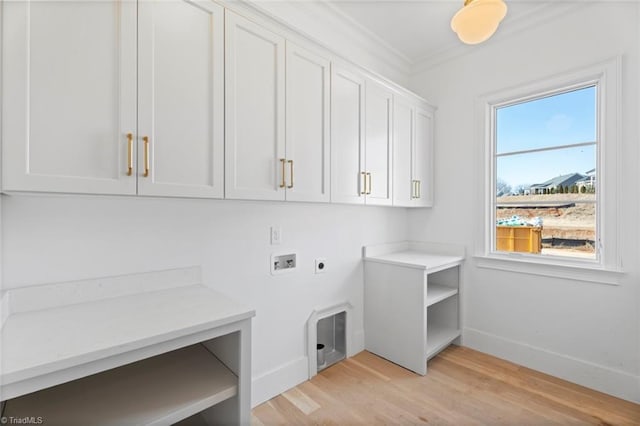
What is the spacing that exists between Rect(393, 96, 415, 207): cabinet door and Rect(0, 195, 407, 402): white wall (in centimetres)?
31

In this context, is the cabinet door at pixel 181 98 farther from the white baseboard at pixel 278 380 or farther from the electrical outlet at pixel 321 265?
the white baseboard at pixel 278 380

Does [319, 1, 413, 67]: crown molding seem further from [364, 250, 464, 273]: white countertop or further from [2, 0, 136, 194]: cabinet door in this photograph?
[364, 250, 464, 273]: white countertop

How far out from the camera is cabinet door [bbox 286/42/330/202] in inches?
66.0

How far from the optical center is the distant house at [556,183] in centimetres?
222

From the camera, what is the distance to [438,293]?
2.54 m

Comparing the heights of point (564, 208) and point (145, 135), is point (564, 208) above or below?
below

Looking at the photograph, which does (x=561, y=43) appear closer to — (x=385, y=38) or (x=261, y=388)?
(x=385, y=38)

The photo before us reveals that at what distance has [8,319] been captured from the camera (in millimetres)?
1105

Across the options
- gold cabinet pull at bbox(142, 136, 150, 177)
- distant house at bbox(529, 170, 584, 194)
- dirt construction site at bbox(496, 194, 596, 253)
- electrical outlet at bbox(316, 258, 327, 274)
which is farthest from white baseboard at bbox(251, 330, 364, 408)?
distant house at bbox(529, 170, 584, 194)

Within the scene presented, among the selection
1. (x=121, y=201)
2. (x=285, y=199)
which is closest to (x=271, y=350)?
(x=285, y=199)

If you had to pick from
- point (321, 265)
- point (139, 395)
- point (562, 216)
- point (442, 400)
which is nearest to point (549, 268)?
point (562, 216)

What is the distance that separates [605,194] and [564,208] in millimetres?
266

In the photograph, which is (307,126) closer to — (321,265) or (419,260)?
(321,265)

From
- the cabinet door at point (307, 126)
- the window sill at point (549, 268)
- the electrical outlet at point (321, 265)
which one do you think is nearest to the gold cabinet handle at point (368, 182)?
the cabinet door at point (307, 126)
